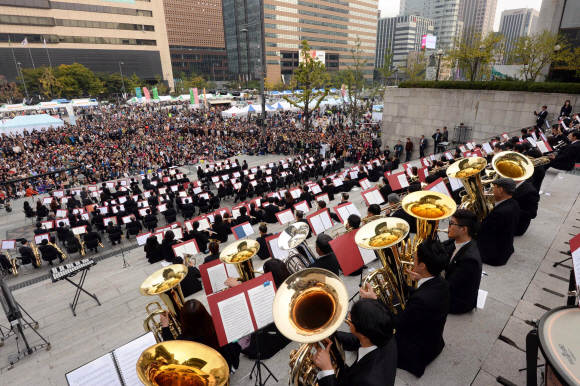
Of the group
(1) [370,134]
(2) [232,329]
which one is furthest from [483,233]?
(1) [370,134]

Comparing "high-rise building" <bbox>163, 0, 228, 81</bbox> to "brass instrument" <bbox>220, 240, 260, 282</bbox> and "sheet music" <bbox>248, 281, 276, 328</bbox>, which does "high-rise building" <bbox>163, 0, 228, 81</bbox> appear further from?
"sheet music" <bbox>248, 281, 276, 328</bbox>

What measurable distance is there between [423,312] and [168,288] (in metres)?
3.08

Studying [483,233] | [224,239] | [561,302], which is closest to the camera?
[561,302]

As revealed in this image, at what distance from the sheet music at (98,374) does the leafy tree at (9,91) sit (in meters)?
81.0

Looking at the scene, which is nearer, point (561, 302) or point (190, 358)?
point (190, 358)

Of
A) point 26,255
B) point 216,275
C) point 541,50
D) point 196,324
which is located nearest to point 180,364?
point 196,324

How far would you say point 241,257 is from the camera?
4.32 meters

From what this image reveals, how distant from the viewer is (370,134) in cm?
3050

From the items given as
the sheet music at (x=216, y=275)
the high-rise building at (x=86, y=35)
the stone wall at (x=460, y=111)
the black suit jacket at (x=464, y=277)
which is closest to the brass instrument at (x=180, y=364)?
the sheet music at (x=216, y=275)

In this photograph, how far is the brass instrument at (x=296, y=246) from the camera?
4746 mm

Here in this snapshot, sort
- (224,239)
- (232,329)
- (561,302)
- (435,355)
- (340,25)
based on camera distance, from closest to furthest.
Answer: (232,329) → (435,355) → (561,302) → (224,239) → (340,25)

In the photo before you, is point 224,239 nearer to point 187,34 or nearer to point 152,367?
point 152,367

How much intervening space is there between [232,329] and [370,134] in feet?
97.3

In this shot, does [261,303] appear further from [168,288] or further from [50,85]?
[50,85]
